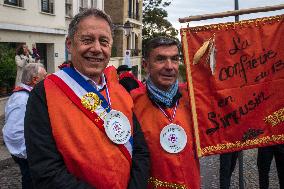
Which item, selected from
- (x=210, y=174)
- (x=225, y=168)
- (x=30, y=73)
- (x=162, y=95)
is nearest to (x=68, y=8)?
(x=210, y=174)

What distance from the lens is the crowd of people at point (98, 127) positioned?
2133mm

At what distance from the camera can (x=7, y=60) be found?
12.7m

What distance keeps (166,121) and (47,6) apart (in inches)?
651

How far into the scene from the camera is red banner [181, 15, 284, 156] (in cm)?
316

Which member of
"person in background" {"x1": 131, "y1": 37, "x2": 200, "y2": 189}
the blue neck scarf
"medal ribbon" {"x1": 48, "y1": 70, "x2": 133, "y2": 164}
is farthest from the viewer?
the blue neck scarf

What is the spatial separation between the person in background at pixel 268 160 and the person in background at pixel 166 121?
6.56ft

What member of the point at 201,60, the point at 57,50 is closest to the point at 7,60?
the point at 57,50

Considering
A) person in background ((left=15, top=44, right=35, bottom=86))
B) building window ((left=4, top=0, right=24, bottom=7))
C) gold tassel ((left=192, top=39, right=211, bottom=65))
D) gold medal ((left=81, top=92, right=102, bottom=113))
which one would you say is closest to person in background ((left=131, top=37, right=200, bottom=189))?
gold tassel ((left=192, top=39, right=211, bottom=65))

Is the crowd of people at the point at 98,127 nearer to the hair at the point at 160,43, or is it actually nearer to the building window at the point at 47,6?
the hair at the point at 160,43

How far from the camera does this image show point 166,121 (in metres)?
2.88

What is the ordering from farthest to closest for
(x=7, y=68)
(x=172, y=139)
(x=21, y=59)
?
(x=7, y=68) < (x=21, y=59) < (x=172, y=139)

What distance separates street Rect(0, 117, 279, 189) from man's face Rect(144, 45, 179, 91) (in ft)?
11.0

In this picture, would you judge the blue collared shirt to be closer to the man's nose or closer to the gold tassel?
the gold tassel

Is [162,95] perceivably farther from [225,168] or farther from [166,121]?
[225,168]
